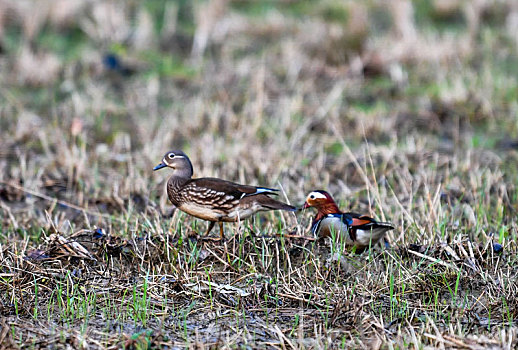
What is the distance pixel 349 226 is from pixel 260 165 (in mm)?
2499

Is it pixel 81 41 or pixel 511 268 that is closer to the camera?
pixel 511 268

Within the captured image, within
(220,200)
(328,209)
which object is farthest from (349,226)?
(220,200)

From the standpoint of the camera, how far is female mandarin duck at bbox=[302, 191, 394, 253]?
5137mm

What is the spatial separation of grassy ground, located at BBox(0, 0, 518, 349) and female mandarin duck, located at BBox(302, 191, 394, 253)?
4.2 inches

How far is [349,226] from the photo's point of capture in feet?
17.0

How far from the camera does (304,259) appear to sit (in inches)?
208

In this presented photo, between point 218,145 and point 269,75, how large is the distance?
8.01 ft

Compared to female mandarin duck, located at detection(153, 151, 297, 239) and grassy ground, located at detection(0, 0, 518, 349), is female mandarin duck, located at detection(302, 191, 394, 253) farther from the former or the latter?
female mandarin duck, located at detection(153, 151, 297, 239)

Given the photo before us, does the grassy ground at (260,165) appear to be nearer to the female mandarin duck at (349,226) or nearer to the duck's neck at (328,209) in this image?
the female mandarin duck at (349,226)

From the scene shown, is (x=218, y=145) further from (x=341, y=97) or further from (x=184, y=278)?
(x=184, y=278)

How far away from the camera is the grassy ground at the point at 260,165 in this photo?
471 centimetres

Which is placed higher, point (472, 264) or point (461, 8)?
point (461, 8)

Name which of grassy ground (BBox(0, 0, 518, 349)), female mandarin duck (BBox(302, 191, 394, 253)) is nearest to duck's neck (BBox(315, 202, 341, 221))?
female mandarin duck (BBox(302, 191, 394, 253))

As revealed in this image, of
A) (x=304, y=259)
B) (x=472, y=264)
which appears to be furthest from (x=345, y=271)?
(x=472, y=264)
